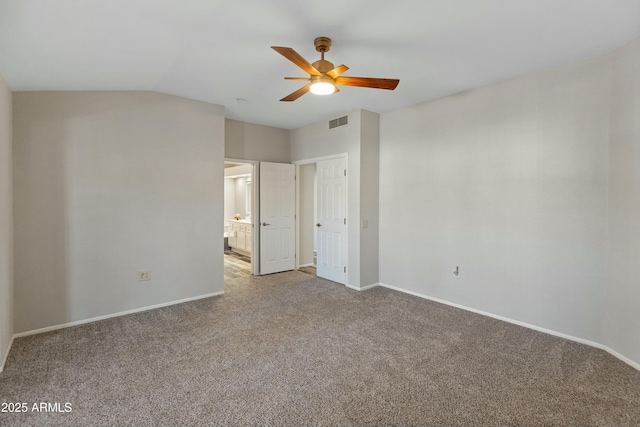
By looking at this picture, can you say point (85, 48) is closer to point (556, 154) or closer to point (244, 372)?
point (244, 372)

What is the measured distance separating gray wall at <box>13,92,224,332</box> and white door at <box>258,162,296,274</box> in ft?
3.88

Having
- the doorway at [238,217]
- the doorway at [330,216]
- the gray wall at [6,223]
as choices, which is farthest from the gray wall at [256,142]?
the gray wall at [6,223]

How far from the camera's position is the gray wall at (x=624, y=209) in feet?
8.44

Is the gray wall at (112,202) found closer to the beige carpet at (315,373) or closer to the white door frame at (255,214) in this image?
the beige carpet at (315,373)

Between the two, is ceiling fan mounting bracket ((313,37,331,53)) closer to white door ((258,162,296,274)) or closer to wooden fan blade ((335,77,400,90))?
wooden fan blade ((335,77,400,90))

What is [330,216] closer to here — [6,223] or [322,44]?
[322,44]

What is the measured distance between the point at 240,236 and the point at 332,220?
3.38 meters

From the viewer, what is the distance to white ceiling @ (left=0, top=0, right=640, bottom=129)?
6.88 ft

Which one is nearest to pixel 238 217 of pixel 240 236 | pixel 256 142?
pixel 240 236

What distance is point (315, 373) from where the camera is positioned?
2461 mm

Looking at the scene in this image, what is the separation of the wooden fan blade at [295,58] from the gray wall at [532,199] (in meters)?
2.34

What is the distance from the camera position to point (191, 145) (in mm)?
4184

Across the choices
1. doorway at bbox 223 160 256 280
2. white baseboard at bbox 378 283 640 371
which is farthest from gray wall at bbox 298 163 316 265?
white baseboard at bbox 378 283 640 371

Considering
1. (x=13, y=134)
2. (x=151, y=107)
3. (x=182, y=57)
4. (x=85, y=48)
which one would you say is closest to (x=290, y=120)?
(x=151, y=107)
